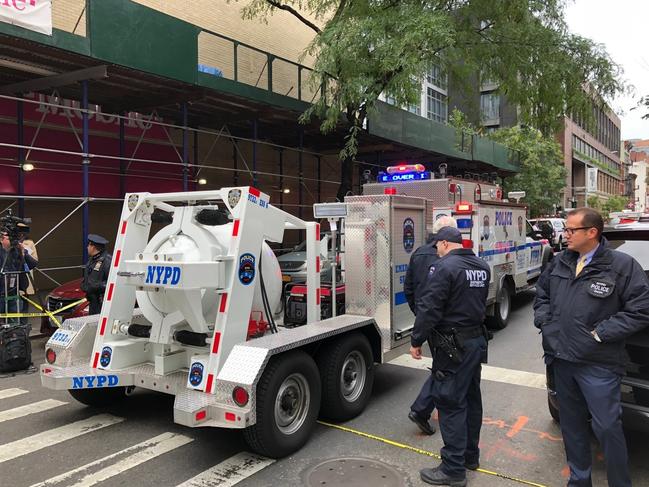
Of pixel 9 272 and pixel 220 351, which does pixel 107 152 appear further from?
pixel 220 351

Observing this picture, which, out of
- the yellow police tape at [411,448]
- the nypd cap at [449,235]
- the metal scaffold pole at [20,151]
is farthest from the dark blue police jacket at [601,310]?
the metal scaffold pole at [20,151]

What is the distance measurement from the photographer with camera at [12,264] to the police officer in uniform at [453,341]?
574cm

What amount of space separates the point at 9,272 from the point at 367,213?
4.87 metres

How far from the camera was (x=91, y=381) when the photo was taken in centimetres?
453

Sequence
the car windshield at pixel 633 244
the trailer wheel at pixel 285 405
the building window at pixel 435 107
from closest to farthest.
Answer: the trailer wheel at pixel 285 405 → the car windshield at pixel 633 244 → the building window at pixel 435 107

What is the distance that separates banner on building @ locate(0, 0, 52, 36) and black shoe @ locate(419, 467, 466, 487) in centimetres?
810

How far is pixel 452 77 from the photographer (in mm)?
14930

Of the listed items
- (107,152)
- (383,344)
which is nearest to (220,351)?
(383,344)

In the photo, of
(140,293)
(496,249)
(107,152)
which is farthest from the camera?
(107,152)

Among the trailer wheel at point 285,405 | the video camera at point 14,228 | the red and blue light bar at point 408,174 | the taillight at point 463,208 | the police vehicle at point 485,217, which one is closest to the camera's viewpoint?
the trailer wheel at point 285,405

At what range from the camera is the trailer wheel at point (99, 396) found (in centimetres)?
517

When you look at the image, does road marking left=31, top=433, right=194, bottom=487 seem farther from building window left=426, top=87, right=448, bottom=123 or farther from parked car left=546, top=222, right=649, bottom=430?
building window left=426, top=87, right=448, bottom=123

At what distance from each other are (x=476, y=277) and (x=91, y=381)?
11.0ft

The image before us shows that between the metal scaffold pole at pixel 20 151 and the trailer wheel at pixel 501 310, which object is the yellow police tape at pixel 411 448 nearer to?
the trailer wheel at pixel 501 310
